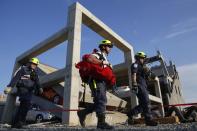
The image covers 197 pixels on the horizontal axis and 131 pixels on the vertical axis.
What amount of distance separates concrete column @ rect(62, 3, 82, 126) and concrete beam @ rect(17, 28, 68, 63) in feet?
2.59

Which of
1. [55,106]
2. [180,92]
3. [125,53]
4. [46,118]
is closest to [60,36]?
[55,106]

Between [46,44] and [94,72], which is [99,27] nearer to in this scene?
[46,44]

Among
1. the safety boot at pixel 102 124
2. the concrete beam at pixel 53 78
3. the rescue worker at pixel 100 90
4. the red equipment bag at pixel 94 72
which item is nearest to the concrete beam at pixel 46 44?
the concrete beam at pixel 53 78

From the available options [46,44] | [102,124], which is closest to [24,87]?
[102,124]

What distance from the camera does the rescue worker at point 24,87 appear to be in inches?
228

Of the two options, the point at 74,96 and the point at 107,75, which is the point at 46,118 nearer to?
the point at 74,96

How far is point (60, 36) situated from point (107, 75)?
8.79 m

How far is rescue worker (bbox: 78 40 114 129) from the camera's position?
14.3 ft

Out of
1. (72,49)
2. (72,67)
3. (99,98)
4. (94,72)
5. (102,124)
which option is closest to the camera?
(102,124)

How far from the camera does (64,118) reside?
9727mm

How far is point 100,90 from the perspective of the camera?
4445 millimetres

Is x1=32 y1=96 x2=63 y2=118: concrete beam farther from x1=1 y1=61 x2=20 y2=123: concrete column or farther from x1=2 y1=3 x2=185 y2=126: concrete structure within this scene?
x1=1 y1=61 x2=20 y2=123: concrete column

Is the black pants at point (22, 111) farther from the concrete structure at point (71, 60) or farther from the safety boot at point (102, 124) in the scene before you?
the concrete structure at point (71, 60)

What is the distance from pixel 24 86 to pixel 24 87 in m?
0.03
